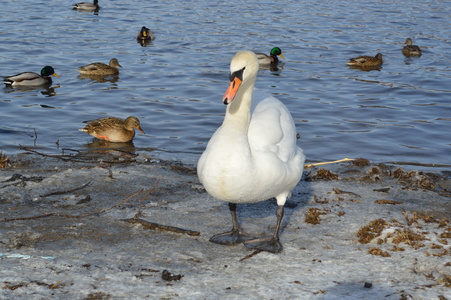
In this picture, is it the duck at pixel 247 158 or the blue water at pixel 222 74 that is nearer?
the duck at pixel 247 158

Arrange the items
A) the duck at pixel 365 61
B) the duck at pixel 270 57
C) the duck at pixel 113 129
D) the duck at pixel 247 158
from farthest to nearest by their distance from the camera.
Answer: the duck at pixel 270 57 → the duck at pixel 365 61 → the duck at pixel 113 129 → the duck at pixel 247 158

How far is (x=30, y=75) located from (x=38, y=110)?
250cm

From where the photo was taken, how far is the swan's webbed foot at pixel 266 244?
225 inches

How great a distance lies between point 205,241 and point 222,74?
11717 mm

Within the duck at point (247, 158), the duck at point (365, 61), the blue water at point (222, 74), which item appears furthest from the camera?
the duck at point (365, 61)

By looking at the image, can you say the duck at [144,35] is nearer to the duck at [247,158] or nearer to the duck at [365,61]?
the duck at [365,61]

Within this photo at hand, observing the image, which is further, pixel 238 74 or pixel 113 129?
pixel 113 129

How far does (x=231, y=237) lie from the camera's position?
6023mm

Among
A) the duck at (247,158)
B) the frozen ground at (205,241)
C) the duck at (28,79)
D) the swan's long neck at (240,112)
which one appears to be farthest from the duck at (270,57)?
the swan's long neck at (240,112)

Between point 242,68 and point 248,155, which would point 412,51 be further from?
point 248,155

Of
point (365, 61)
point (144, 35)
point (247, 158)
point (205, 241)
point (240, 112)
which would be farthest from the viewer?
point (144, 35)

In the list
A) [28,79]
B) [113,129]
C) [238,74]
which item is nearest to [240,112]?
[238,74]

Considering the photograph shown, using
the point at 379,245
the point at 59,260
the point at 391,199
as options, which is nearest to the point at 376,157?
the point at 391,199

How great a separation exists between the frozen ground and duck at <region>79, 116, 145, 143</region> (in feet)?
10.6
